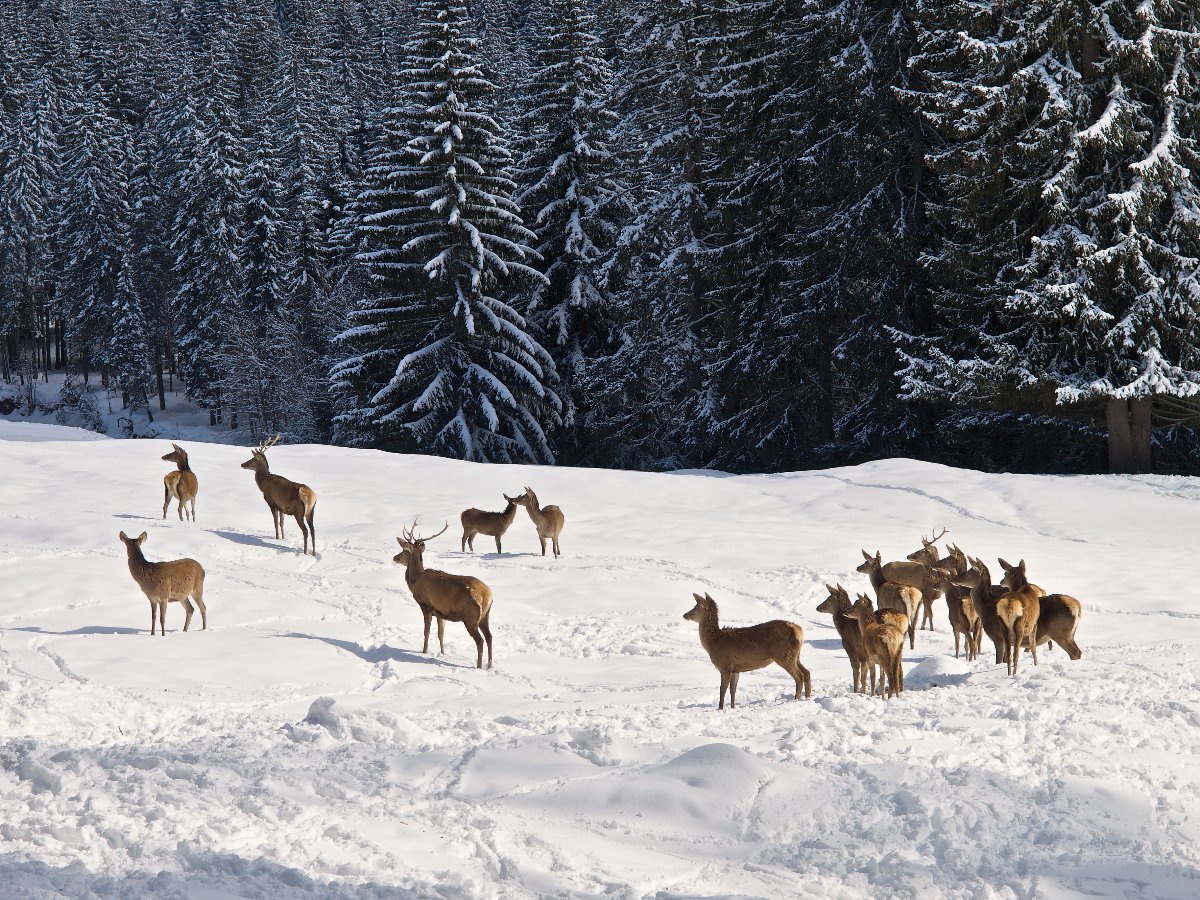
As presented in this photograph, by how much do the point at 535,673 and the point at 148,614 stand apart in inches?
189

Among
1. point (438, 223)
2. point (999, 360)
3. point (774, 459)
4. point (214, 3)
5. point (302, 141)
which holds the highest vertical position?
point (214, 3)

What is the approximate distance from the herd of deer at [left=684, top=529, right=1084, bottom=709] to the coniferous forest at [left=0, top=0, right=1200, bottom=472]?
10.6m

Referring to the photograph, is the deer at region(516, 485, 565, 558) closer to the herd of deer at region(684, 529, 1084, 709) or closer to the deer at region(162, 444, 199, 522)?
the herd of deer at region(684, 529, 1084, 709)

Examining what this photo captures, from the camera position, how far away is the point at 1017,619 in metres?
9.81

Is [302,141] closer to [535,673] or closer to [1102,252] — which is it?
[1102,252]

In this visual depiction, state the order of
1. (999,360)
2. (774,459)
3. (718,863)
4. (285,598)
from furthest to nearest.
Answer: (774,459) < (999,360) < (285,598) < (718,863)

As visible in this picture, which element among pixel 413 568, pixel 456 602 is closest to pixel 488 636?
pixel 456 602

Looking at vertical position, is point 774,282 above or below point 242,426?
above

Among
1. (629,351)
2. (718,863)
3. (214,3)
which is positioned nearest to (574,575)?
(718,863)

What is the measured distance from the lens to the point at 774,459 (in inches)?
1192

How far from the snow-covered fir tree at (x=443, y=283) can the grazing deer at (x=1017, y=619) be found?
22079 mm

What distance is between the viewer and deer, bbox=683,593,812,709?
29.1ft

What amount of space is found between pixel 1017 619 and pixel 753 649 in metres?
2.73

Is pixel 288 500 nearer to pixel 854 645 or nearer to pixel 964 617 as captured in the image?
pixel 854 645
